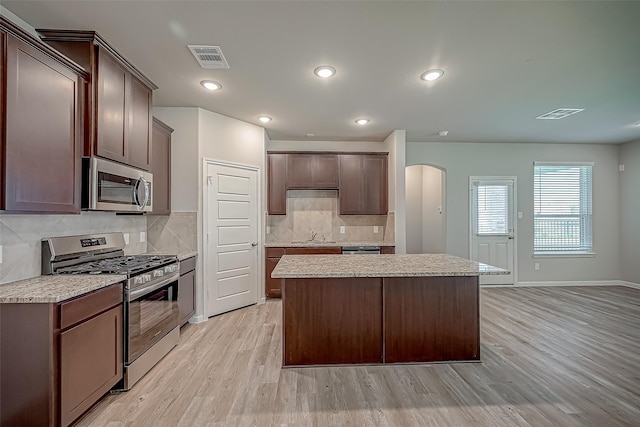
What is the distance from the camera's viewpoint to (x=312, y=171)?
5250mm

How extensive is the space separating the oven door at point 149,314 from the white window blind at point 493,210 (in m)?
5.18

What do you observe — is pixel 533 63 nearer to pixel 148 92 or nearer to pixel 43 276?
pixel 148 92

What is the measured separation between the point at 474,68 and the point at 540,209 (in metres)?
4.24

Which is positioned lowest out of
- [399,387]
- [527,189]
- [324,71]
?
[399,387]

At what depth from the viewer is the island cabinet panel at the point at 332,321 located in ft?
8.75

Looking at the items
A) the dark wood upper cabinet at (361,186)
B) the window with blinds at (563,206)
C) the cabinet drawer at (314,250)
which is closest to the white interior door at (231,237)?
the cabinet drawer at (314,250)

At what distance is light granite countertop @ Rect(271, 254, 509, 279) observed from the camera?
244 centimetres

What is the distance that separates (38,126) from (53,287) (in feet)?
3.26

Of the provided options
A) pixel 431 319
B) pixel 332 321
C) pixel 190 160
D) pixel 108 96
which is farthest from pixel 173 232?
pixel 431 319

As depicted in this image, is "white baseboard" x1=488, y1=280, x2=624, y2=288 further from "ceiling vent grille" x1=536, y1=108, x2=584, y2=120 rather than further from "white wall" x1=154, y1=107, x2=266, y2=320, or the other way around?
"white wall" x1=154, y1=107, x2=266, y2=320

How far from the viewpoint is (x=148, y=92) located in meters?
3.00

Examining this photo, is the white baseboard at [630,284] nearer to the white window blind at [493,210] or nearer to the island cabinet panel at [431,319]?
the white window blind at [493,210]

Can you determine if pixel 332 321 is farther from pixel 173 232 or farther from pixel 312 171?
pixel 312 171

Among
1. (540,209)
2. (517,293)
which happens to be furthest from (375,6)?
(540,209)
